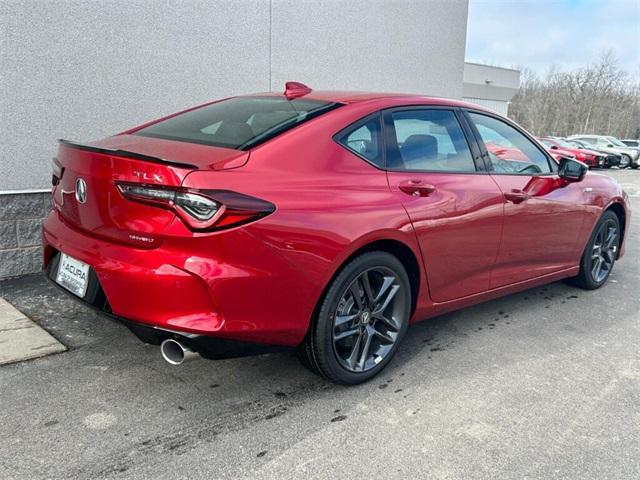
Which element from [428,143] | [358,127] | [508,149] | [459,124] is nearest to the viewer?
[358,127]

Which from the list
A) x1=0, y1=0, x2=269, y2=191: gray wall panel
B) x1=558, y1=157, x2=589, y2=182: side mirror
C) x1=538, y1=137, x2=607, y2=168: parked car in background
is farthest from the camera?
x1=538, y1=137, x2=607, y2=168: parked car in background

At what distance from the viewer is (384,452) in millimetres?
2412

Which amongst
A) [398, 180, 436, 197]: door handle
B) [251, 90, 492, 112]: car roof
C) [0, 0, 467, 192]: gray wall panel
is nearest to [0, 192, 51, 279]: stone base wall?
[0, 0, 467, 192]: gray wall panel

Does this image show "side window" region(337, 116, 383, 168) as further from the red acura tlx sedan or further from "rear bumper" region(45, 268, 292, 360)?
"rear bumper" region(45, 268, 292, 360)

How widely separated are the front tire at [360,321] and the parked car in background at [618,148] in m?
25.6

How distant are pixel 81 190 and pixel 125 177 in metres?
0.35

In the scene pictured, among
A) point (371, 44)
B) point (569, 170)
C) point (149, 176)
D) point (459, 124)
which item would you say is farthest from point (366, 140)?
point (371, 44)

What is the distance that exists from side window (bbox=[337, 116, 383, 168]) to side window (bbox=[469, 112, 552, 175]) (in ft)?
3.19

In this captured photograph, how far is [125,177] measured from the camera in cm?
238

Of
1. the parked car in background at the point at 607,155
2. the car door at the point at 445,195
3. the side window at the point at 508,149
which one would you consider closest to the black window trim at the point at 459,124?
the car door at the point at 445,195

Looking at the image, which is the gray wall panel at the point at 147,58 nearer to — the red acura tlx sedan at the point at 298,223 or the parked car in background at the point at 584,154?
the red acura tlx sedan at the point at 298,223

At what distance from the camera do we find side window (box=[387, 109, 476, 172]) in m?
3.15

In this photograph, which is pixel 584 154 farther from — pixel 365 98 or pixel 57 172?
pixel 57 172

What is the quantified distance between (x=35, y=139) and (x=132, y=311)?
9.29 feet
